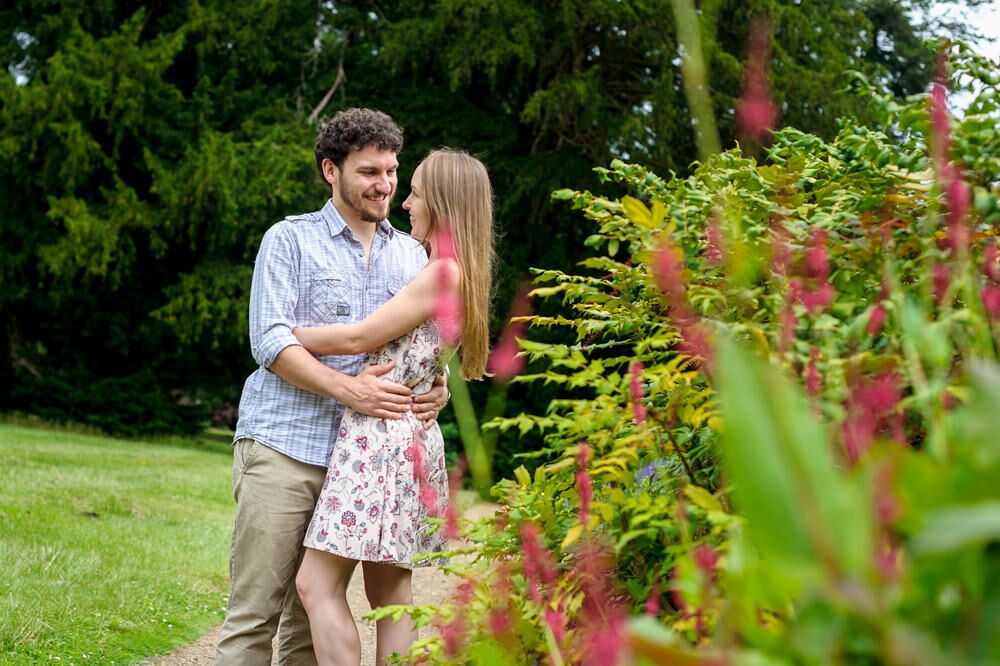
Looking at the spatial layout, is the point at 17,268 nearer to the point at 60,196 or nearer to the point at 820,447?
the point at 60,196

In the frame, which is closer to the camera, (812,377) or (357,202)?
(812,377)

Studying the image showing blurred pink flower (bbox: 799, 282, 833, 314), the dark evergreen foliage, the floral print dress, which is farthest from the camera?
the dark evergreen foliage

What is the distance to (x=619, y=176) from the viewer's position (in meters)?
2.29

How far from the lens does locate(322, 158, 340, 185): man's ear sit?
336 cm

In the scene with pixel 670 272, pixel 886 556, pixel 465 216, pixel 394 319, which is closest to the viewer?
pixel 886 556

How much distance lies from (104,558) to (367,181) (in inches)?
145

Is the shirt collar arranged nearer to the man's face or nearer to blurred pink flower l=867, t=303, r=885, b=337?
the man's face

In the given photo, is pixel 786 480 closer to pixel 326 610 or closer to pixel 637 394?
pixel 637 394

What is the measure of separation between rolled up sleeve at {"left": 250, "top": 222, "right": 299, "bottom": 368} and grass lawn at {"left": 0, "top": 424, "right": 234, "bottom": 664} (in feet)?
5.82

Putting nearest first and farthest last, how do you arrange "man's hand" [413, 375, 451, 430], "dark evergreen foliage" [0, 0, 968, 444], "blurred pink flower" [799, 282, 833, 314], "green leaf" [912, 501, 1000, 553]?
"green leaf" [912, 501, 1000, 553]
"blurred pink flower" [799, 282, 833, 314]
"man's hand" [413, 375, 451, 430]
"dark evergreen foliage" [0, 0, 968, 444]

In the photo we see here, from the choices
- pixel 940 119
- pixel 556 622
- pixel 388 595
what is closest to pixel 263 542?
pixel 388 595

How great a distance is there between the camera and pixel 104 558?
5.91m

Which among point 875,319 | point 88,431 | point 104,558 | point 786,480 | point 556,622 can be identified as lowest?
point 88,431

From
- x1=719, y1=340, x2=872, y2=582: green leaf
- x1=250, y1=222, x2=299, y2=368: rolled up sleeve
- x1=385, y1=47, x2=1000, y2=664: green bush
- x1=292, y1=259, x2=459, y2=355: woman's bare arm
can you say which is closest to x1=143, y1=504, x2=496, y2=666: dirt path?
x1=292, y1=259, x2=459, y2=355: woman's bare arm
